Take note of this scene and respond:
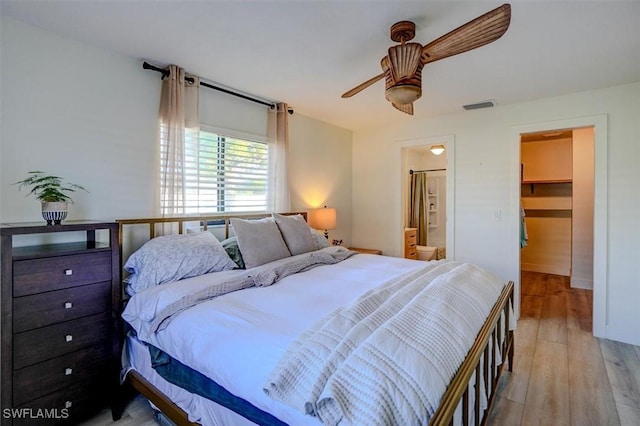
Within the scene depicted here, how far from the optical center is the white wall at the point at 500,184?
3.04 meters

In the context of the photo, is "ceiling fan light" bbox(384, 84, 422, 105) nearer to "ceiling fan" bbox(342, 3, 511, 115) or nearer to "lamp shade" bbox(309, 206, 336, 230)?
"ceiling fan" bbox(342, 3, 511, 115)

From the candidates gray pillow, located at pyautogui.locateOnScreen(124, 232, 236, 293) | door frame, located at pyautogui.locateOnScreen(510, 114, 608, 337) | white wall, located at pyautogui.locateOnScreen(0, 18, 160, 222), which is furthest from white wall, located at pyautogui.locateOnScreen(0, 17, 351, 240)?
door frame, located at pyautogui.locateOnScreen(510, 114, 608, 337)

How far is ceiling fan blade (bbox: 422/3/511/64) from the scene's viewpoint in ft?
4.76

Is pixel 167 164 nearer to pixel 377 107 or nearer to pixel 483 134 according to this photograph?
pixel 377 107

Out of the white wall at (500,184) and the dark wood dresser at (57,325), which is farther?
the white wall at (500,184)

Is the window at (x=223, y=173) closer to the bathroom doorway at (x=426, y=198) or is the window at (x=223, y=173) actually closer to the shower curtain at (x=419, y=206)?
the bathroom doorway at (x=426, y=198)

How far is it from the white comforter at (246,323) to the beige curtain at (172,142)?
0.87m

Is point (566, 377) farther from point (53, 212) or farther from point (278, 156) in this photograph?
point (53, 212)

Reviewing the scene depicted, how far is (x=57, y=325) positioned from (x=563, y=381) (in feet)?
11.4

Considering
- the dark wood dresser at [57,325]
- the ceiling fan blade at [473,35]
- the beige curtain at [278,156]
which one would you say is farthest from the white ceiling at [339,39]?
the dark wood dresser at [57,325]

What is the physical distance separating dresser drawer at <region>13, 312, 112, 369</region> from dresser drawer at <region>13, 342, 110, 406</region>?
4 cm

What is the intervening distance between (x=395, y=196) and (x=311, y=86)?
217cm

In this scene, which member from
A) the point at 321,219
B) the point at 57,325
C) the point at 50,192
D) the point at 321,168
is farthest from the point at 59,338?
the point at 321,168

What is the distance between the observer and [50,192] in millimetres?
1894
